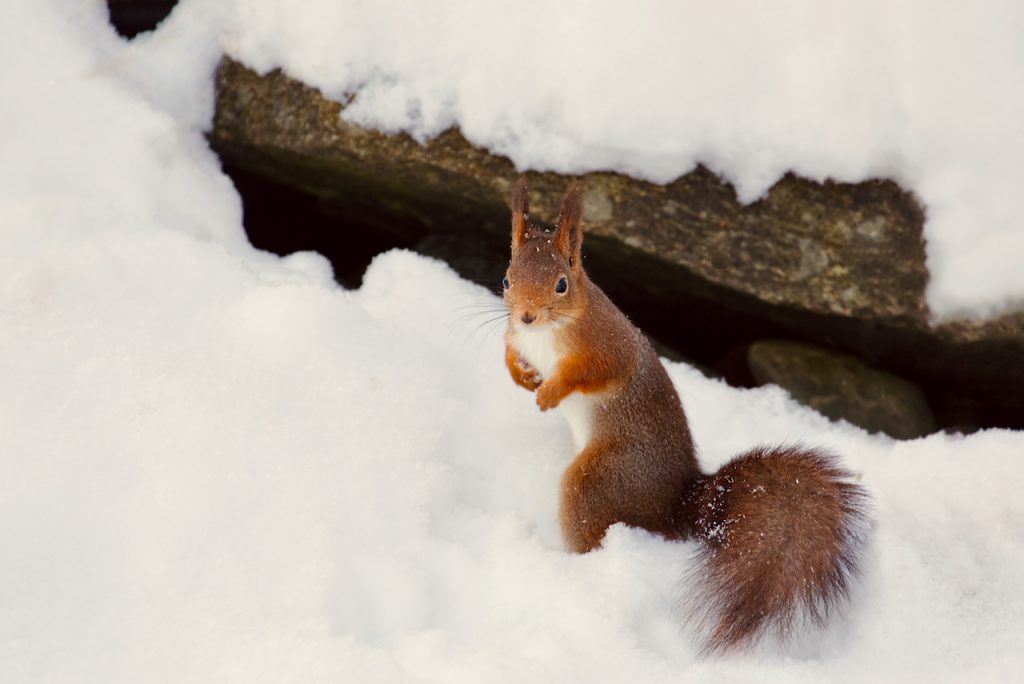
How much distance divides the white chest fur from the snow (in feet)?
0.43

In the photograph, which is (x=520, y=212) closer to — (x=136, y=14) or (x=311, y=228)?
(x=311, y=228)

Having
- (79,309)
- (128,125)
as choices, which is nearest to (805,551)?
(79,309)

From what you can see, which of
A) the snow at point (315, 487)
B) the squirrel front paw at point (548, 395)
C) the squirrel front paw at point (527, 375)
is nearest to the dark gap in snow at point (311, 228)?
the snow at point (315, 487)

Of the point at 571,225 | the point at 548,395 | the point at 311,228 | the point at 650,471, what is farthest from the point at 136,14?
the point at 650,471

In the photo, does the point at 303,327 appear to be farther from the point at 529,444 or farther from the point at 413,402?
the point at 529,444

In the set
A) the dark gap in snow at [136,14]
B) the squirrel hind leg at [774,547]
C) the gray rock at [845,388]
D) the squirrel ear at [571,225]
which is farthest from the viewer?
the dark gap in snow at [136,14]

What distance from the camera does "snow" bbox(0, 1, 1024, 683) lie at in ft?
5.60

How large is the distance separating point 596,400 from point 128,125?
5.40 ft

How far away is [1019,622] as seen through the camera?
199cm

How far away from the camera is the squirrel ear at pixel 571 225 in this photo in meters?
1.99

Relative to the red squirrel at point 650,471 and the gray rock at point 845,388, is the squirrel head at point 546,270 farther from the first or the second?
the gray rock at point 845,388

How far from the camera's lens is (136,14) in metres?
3.17

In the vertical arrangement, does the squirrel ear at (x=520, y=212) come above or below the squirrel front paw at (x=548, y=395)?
above

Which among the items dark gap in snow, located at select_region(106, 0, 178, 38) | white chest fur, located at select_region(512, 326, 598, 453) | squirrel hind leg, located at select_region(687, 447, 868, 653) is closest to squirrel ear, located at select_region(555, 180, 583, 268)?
white chest fur, located at select_region(512, 326, 598, 453)
